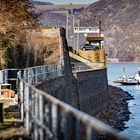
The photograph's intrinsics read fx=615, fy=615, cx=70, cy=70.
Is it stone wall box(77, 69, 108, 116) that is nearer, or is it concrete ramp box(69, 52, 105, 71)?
stone wall box(77, 69, 108, 116)

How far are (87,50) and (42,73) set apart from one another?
46.7 meters

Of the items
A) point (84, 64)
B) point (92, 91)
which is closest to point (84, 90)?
point (92, 91)

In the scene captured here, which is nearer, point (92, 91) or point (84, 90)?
point (84, 90)

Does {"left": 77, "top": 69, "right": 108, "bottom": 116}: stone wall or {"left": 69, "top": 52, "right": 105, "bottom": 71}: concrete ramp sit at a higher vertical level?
{"left": 69, "top": 52, "right": 105, "bottom": 71}: concrete ramp

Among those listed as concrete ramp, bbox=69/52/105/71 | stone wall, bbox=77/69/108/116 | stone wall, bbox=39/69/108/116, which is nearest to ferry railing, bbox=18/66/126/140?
stone wall, bbox=39/69/108/116

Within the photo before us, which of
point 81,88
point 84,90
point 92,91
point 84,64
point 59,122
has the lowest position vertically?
point 92,91

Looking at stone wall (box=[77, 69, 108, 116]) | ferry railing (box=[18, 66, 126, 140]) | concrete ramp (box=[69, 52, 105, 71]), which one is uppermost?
ferry railing (box=[18, 66, 126, 140])

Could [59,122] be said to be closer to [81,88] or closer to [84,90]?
[81,88]

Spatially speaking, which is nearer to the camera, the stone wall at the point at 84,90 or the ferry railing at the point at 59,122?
the ferry railing at the point at 59,122

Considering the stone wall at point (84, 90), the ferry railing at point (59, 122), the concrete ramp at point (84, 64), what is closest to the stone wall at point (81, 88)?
the stone wall at point (84, 90)

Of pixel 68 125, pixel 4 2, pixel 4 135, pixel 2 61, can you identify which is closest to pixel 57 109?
pixel 68 125

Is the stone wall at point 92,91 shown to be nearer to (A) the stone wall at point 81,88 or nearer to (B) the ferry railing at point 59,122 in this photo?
(A) the stone wall at point 81,88

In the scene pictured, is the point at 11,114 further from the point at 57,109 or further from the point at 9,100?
the point at 57,109

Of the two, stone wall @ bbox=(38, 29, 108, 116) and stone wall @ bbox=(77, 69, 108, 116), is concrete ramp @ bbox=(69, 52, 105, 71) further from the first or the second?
stone wall @ bbox=(77, 69, 108, 116)
